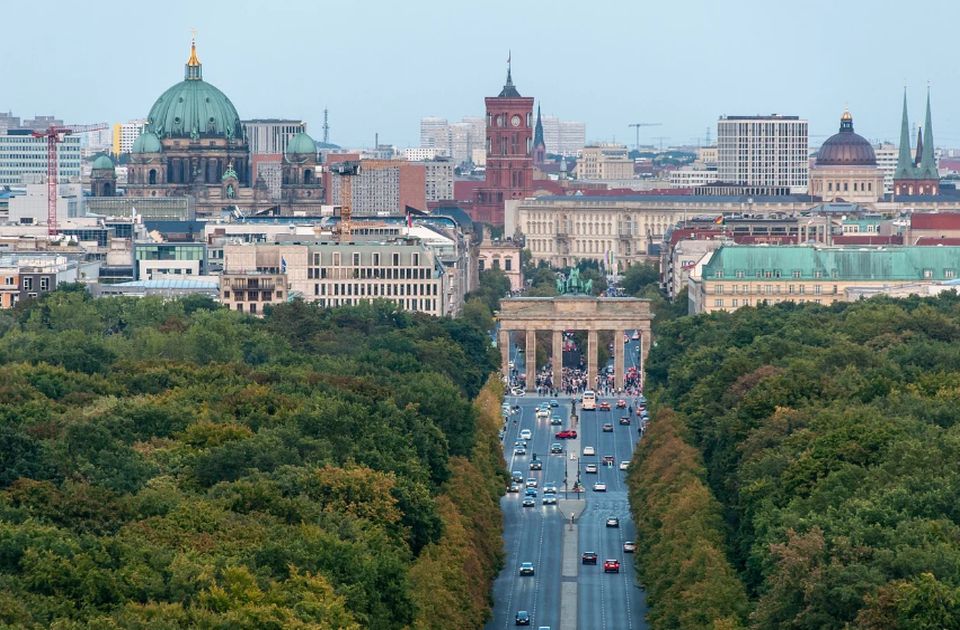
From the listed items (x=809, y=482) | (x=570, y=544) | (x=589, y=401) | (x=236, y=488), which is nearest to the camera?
(x=236, y=488)

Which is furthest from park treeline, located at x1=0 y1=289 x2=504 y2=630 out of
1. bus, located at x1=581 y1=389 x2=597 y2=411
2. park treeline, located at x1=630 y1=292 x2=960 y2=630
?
bus, located at x1=581 y1=389 x2=597 y2=411

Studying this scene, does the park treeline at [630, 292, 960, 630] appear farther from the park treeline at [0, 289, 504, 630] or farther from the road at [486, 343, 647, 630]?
the park treeline at [0, 289, 504, 630]

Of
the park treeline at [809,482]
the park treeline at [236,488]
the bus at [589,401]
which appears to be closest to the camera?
the park treeline at [236,488]

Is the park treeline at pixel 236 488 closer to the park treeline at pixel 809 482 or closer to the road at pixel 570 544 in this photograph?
the road at pixel 570 544

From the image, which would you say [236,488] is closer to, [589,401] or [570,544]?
[570,544]

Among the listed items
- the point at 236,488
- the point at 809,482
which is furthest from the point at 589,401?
the point at 236,488

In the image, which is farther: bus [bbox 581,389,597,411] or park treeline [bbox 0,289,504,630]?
bus [bbox 581,389,597,411]

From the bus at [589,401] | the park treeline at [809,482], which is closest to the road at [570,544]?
the park treeline at [809,482]
